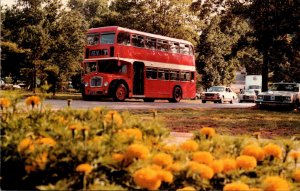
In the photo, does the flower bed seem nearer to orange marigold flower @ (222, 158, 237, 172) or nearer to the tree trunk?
orange marigold flower @ (222, 158, 237, 172)

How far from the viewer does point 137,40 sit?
24.4 metres

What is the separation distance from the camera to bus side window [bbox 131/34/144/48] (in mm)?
24094

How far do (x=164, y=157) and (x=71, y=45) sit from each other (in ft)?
119

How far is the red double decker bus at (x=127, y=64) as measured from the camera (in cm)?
2320

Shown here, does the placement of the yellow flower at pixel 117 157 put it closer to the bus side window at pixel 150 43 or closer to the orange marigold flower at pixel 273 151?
the orange marigold flower at pixel 273 151

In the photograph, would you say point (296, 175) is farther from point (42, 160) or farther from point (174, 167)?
point (42, 160)

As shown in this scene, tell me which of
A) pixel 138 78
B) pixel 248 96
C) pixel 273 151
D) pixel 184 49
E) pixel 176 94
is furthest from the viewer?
pixel 248 96

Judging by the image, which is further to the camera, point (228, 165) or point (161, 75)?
point (161, 75)

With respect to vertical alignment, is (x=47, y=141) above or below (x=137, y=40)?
below

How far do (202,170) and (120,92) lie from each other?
813 inches

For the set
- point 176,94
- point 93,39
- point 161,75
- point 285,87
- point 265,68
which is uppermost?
point 93,39

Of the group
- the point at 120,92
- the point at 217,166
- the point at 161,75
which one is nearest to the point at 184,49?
the point at 161,75

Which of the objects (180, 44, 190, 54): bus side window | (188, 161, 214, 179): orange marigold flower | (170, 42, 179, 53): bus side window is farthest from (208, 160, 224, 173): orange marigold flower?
(180, 44, 190, 54): bus side window

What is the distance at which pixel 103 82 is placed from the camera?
22781 mm
